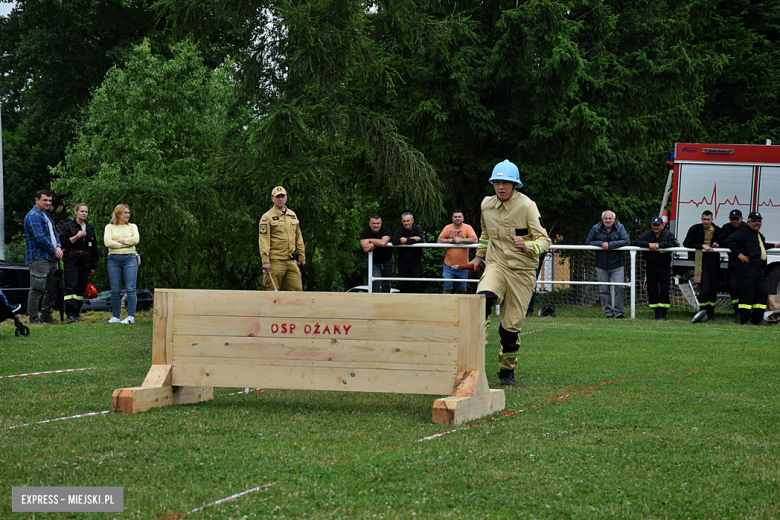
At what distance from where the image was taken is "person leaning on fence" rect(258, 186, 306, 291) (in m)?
11.5

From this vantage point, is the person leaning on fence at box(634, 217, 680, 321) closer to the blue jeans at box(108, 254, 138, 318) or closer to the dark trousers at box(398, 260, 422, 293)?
the dark trousers at box(398, 260, 422, 293)

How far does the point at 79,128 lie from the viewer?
108ft

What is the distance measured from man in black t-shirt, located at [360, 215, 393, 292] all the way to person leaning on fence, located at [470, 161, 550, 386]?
7810mm

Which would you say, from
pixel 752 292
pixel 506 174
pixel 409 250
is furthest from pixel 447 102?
pixel 506 174

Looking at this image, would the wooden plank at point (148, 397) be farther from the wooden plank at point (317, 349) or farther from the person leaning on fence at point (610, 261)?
the person leaning on fence at point (610, 261)

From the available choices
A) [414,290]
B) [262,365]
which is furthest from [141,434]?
[414,290]

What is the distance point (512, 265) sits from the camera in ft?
24.4

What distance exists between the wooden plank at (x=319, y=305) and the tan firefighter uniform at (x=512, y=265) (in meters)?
1.40

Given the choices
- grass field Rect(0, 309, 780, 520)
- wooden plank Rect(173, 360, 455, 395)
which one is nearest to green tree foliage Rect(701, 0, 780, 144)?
grass field Rect(0, 309, 780, 520)

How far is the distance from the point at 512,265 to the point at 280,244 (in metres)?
5.00

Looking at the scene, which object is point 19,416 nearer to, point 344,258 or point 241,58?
point 241,58

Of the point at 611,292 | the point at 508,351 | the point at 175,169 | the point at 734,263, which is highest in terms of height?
the point at 175,169

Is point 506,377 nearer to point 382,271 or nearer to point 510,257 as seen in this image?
point 510,257

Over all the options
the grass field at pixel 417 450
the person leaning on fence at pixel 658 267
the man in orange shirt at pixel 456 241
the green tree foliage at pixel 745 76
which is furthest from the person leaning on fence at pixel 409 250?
the green tree foliage at pixel 745 76
